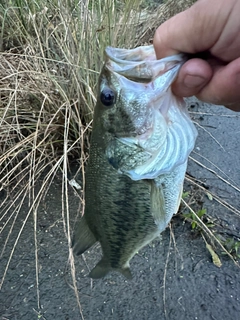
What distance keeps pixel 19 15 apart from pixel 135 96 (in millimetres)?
2393

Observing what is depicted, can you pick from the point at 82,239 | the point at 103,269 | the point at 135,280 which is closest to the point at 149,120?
the point at 82,239

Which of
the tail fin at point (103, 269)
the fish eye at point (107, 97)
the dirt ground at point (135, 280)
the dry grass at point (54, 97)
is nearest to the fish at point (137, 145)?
the fish eye at point (107, 97)

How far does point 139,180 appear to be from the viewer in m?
1.36

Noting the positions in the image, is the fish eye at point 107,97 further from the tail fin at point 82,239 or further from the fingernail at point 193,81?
the tail fin at point 82,239

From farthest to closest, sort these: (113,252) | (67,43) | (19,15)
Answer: (19,15) < (67,43) < (113,252)

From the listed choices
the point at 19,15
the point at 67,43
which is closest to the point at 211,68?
the point at 67,43

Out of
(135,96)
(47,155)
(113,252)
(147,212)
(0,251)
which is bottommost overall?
(0,251)

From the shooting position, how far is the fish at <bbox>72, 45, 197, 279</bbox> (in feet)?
4.05

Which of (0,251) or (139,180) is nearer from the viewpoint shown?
(139,180)

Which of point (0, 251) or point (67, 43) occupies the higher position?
point (67, 43)

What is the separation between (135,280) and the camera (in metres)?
2.34

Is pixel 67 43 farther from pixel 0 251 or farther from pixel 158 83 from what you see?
pixel 158 83

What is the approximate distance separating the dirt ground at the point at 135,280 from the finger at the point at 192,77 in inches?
46.9

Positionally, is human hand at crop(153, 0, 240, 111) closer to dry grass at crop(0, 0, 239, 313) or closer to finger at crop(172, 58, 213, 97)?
finger at crop(172, 58, 213, 97)
